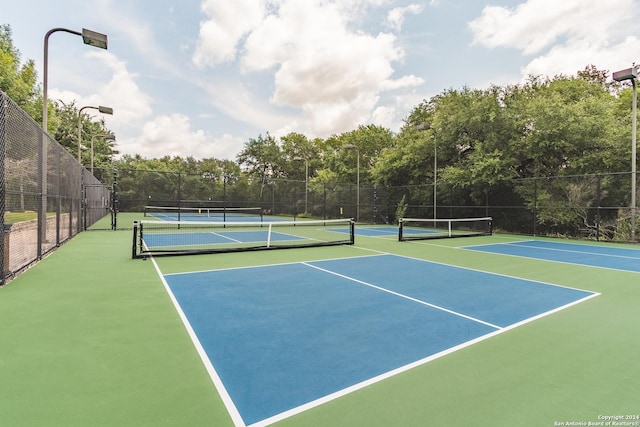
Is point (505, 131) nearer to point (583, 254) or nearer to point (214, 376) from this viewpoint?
point (583, 254)

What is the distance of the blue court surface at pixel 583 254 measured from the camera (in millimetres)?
8281

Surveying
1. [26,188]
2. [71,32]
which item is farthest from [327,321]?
[71,32]

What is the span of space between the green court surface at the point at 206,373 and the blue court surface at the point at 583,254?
3.91 m

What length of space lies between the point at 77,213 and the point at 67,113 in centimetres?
3683

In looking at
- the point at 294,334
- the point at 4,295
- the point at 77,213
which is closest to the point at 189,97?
the point at 77,213

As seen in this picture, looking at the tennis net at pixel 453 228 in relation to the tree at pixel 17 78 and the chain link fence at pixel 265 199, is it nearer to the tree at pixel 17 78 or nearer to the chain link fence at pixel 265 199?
the chain link fence at pixel 265 199

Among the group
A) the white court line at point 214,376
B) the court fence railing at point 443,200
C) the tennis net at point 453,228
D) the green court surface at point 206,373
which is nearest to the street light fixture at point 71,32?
the court fence railing at point 443,200

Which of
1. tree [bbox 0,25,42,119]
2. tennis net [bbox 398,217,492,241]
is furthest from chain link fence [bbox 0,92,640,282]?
tree [bbox 0,25,42,119]

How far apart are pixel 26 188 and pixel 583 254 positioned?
1362 centimetres

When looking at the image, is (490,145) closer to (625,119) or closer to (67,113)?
(625,119)

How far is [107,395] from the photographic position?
2.32 m

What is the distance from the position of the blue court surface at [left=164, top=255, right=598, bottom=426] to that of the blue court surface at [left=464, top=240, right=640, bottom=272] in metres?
3.60

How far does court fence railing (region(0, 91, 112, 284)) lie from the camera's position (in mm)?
5220

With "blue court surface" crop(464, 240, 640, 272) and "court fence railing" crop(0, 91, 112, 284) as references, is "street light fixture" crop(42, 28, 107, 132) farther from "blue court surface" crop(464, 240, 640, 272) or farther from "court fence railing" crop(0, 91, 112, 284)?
"blue court surface" crop(464, 240, 640, 272)
